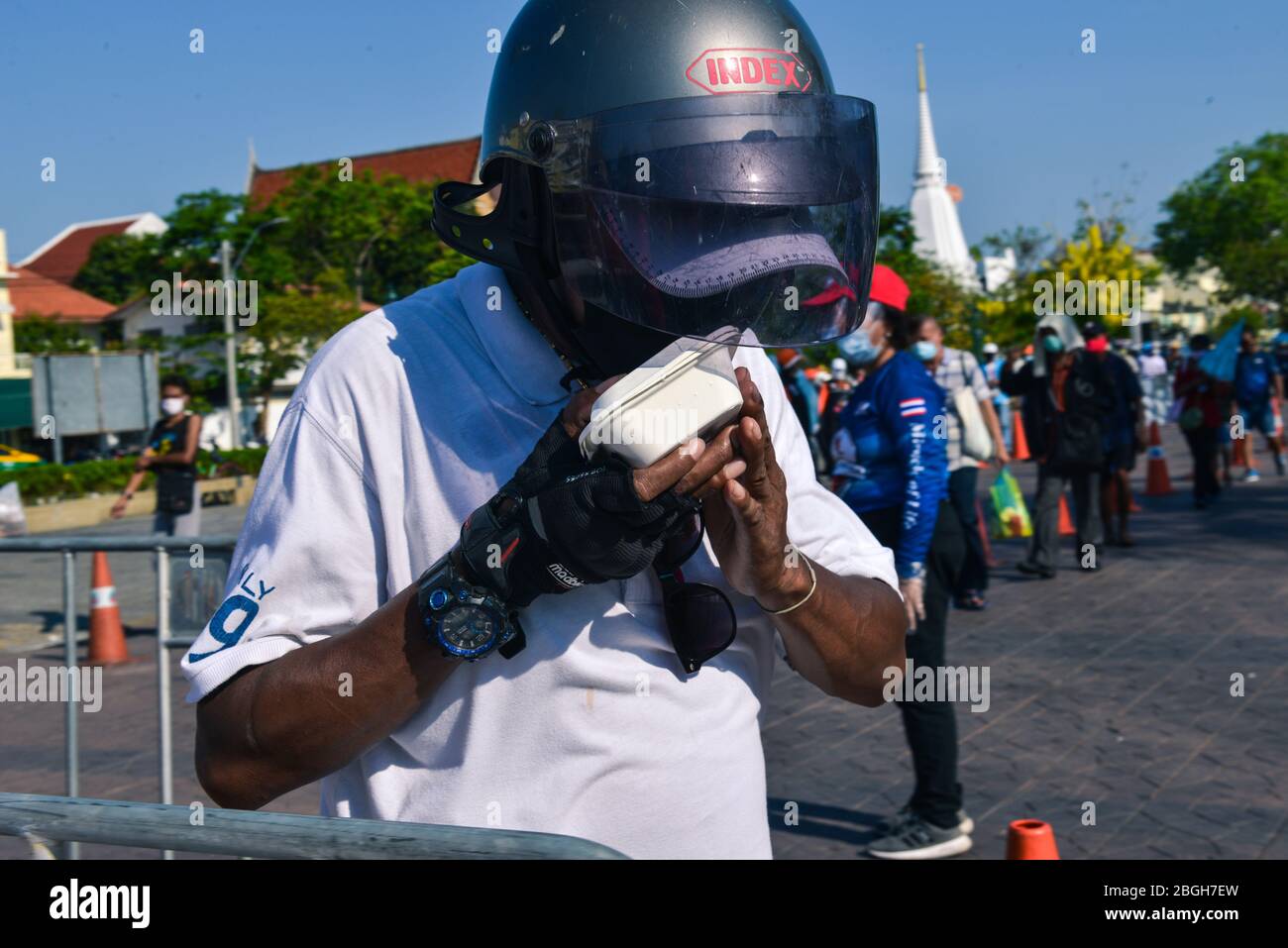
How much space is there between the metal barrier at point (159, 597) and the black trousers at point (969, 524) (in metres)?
4.07

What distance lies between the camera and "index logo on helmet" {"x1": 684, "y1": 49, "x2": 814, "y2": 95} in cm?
152

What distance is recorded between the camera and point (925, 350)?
8.03m

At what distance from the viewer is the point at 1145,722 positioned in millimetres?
6098

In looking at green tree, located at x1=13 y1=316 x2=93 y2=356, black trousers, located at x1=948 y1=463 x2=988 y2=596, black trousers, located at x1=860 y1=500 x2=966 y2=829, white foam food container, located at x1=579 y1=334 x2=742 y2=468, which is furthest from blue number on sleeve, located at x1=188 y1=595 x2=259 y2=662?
green tree, located at x1=13 y1=316 x2=93 y2=356

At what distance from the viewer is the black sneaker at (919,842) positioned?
4625mm

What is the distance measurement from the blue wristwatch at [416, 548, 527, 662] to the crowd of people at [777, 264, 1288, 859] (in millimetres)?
2807

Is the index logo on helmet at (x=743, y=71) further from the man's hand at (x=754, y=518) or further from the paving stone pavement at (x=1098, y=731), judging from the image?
the paving stone pavement at (x=1098, y=731)

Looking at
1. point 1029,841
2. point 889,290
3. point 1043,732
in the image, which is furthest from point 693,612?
point 1043,732

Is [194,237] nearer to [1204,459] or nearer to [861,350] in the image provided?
[1204,459]

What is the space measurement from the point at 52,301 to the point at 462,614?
200 feet

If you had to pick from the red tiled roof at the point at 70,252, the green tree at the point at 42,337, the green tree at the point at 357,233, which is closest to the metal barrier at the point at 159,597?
the green tree at the point at 357,233

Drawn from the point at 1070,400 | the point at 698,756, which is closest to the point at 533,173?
the point at 698,756

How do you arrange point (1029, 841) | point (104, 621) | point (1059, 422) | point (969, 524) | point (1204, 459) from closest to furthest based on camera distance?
point (1029, 841) → point (104, 621) → point (969, 524) → point (1059, 422) → point (1204, 459)

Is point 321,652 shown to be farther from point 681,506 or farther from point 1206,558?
point 1206,558
